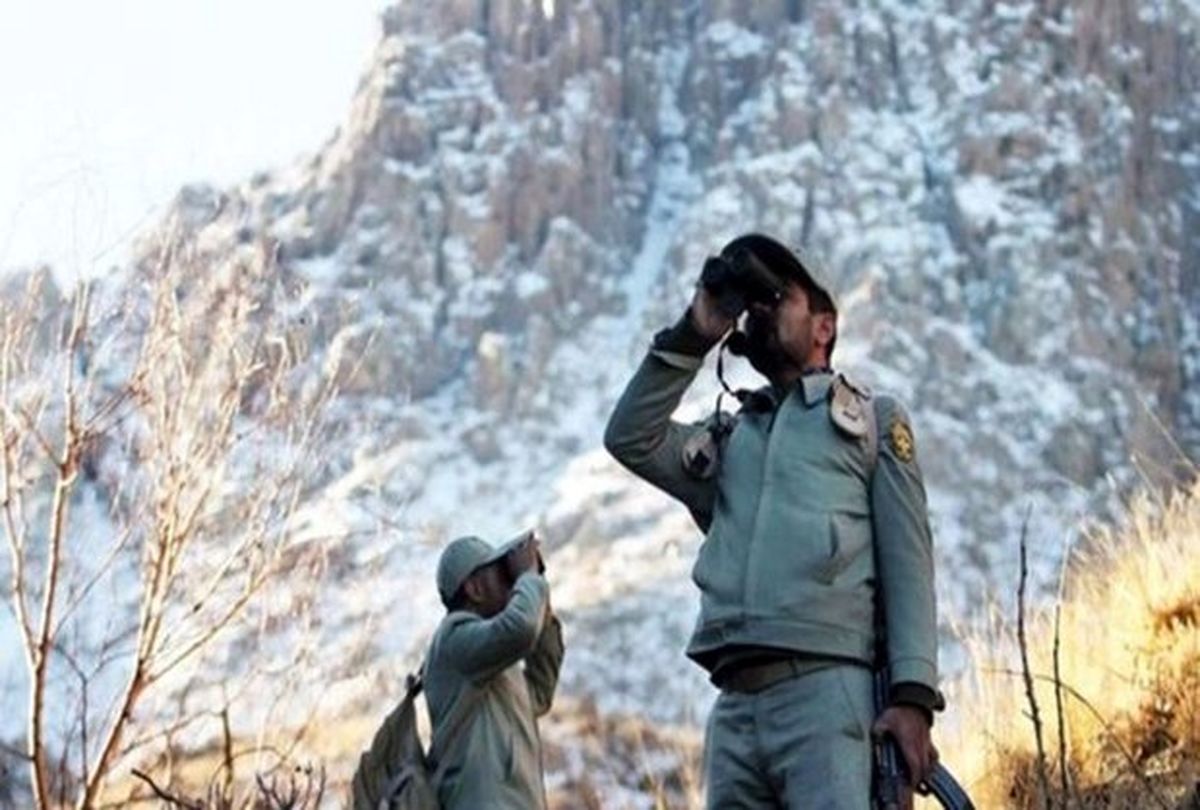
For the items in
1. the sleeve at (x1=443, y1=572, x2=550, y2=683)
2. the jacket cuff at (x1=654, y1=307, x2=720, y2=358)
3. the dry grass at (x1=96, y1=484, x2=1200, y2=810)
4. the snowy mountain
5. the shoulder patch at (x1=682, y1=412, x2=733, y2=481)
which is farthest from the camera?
the snowy mountain

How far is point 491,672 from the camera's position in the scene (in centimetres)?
422

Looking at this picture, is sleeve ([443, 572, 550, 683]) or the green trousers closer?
the green trousers

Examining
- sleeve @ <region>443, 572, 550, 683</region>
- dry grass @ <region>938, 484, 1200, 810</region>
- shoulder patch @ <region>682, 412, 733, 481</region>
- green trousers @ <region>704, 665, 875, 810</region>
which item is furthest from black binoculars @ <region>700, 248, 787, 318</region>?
dry grass @ <region>938, 484, 1200, 810</region>

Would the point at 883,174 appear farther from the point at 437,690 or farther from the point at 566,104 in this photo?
the point at 437,690

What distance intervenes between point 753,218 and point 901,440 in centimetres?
5841

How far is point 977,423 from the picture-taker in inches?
2088

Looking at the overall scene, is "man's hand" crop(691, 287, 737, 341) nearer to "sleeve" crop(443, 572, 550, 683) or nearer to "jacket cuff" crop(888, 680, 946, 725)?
"jacket cuff" crop(888, 680, 946, 725)

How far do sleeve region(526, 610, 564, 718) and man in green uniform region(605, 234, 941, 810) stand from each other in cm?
154

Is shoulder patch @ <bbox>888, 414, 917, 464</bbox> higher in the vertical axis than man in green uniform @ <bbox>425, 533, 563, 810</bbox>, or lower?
lower

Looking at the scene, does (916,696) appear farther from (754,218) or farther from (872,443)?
(754,218)

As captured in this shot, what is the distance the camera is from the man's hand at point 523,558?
4.44m

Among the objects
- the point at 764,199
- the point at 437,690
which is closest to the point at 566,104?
the point at 764,199

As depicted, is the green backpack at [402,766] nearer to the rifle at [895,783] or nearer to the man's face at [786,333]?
the man's face at [786,333]

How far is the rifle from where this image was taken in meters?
2.71
